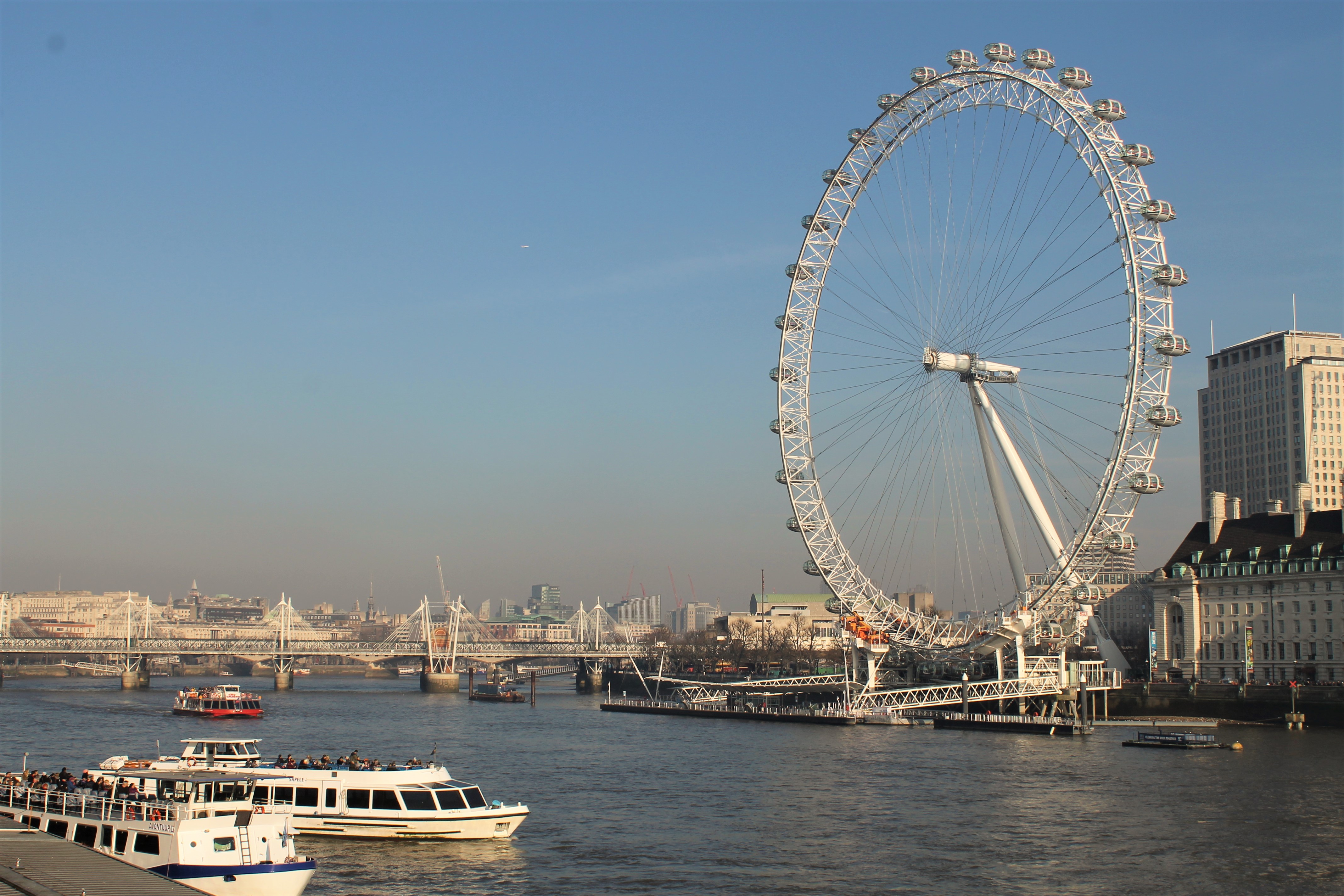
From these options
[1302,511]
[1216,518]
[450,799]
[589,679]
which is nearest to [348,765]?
[450,799]

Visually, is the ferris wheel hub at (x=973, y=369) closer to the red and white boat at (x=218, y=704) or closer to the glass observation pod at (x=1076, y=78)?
the glass observation pod at (x=1076, y=78)

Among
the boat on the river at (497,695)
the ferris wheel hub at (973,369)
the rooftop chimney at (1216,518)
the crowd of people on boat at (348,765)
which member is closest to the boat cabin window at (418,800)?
the crowd of people on boat at (348,765)

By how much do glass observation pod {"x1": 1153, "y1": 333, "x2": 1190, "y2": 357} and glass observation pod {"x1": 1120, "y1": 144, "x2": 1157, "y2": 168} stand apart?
1018 cm

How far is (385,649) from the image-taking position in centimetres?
19288

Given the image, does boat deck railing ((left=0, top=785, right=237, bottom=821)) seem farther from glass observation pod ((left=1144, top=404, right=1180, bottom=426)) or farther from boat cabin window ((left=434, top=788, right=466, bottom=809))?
glass observation pod ((left=1144, top=404, right=1180, bottom=426))

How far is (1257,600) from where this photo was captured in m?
107

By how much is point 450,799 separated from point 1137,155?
57.8 metres

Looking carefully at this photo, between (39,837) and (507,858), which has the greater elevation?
(39,837)

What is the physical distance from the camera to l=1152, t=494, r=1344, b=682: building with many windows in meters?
102

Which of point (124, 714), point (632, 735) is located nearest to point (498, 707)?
point (124, 714)

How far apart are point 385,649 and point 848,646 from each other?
99698mm

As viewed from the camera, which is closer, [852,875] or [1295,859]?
[852,875]

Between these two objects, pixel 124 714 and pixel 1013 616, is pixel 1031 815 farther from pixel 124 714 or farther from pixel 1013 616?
pixel 124 714

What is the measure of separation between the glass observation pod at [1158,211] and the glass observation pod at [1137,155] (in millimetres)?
2240
